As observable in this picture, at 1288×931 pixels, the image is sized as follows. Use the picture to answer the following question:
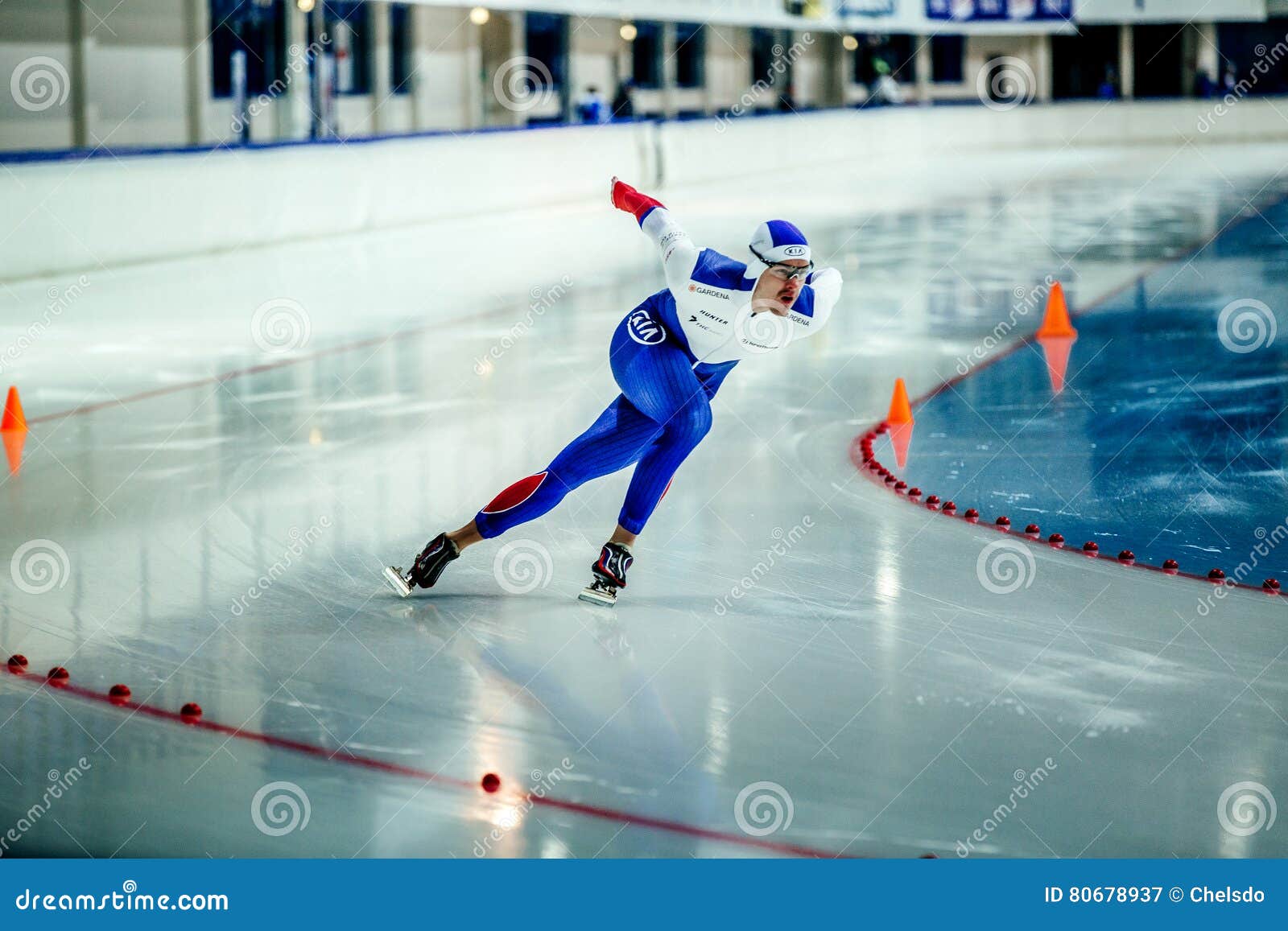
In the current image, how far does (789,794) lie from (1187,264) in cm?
1214

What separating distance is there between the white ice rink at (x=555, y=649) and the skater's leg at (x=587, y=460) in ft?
1.06

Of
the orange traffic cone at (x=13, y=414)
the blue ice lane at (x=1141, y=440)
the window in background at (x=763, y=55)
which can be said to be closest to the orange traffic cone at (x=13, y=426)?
the orange traffic cone at (x=13, y=414)

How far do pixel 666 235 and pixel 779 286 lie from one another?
1.44 ft

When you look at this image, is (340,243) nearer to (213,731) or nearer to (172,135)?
(172,135)

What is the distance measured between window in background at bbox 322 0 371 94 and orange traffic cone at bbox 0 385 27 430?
1399 centimetres

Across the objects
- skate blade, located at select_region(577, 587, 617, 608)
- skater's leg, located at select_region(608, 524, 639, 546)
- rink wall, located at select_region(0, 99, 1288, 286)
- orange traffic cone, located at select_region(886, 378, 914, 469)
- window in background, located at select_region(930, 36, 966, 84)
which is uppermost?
window in background, located at select_region(930, 36, 966, 84)

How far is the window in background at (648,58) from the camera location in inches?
1211

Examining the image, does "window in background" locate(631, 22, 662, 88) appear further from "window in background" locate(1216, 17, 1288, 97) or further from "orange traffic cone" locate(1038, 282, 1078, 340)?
"orange traffic cone" locate(1038, 282, 1078, 340)

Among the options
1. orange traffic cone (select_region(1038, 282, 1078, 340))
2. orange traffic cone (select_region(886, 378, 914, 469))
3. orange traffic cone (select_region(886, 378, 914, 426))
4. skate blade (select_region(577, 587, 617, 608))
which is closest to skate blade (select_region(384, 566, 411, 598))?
skate blade (select_region(577, 587, 617, 608))

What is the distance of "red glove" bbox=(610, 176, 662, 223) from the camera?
17.2 ft

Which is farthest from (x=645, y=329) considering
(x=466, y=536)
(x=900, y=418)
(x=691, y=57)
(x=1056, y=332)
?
(x=691, y=57)

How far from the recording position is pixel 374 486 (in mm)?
6848

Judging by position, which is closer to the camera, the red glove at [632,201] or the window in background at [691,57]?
the red glove at [632,201]

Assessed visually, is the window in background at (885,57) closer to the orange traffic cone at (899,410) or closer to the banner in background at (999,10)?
the banner in background at (999,10)
